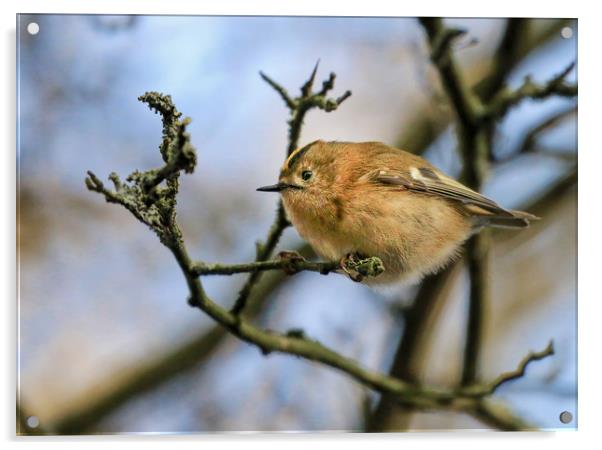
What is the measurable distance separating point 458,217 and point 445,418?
49 centimetres

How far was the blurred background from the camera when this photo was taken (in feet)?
4.93

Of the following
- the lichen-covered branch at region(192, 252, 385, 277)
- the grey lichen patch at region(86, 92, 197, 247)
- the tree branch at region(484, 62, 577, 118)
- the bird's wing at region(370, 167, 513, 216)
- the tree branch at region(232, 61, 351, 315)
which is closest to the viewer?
the grey lichen patch at region(86, 92, 197, 247)

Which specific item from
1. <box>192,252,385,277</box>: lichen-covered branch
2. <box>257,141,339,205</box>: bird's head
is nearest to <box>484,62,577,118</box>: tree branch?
<box>257,141,339,205</box>: bird's head

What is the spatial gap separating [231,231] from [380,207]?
0.42 m

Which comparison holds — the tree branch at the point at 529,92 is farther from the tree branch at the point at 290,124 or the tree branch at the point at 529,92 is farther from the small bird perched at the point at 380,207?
the tree branch at the point at 290,124

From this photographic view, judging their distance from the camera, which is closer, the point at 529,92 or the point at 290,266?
the point at 290,266

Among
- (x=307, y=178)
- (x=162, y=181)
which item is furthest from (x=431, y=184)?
(x=162, y=181)

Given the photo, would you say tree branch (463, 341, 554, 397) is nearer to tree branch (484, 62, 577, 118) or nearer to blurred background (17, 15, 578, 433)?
blurred background (17, 15, 578, 433)

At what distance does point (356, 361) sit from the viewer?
1.56 m

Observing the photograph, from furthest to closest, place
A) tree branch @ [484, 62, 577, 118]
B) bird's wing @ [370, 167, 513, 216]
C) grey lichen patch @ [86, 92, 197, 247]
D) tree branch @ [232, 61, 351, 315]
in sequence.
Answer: tree branch @ [484, 62, 577, 118] < bird's wing @ [370, 167, 513, 216] < tree branch @ [232, 61, 351, 315] < grey lichen patch @ [86, 92, 197, 247]

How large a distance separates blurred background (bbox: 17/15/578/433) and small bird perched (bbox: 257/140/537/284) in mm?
150
